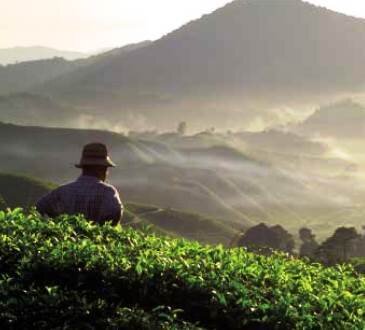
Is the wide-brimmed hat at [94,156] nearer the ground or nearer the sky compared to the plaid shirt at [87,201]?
nearer the sky

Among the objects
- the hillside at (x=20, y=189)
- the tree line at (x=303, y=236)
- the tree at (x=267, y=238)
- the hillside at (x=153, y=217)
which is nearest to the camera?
the tree line at (x=303, y=236)

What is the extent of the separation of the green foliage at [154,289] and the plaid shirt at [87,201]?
2.06m

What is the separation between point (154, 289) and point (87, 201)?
13.6 ft

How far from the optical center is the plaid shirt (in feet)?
40.6

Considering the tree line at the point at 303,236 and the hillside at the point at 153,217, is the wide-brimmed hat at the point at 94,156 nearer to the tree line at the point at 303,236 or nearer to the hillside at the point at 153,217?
the tree line at the point at 303,236

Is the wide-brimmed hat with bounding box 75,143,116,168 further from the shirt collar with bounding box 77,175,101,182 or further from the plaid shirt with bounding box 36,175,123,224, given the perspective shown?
the plaid shirt with bounding box 36,175,123,224

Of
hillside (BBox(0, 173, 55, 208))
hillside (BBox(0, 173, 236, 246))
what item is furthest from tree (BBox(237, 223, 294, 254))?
hillside (BBox(0, 173, 55, 208))

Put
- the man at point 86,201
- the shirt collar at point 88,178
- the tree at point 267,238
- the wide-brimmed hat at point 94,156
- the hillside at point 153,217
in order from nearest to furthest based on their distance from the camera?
the man at point 86,201
the shirt collar at point 88,178
the wide-brimmed hat at point 94,156
the tree at point 267,238
the hillside at point 153,217

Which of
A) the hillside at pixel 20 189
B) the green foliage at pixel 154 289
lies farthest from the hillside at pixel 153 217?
the green foliage at pixel 154 289

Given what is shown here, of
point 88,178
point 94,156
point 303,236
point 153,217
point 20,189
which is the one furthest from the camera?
point 153,217

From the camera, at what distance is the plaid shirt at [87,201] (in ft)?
40.6

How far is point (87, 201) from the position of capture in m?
12.4

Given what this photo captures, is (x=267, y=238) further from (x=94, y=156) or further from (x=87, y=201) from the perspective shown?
(x=87, y=201)

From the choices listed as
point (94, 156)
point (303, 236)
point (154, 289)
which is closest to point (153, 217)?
point (303, 236)
